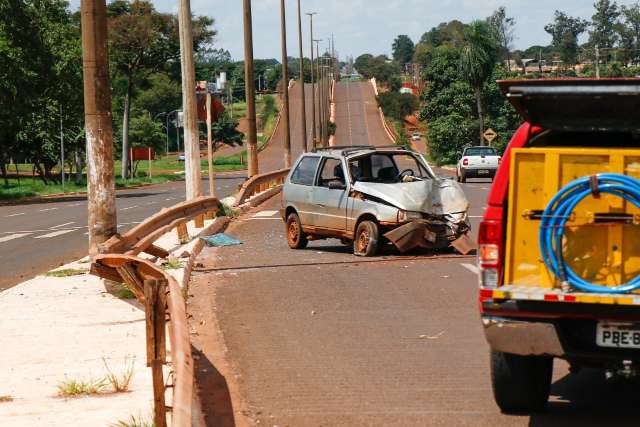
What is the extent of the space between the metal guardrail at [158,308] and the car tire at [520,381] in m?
1.94

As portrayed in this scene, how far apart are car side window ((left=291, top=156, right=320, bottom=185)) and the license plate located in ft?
42.0

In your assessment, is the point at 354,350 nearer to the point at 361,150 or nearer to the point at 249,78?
the point at 361,150

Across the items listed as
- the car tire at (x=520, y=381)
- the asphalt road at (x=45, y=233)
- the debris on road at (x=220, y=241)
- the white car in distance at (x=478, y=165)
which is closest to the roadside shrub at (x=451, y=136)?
the white car in distance at (x=478, y=165)

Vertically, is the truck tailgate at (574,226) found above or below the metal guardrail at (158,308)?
above

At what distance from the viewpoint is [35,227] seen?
30.0 metres

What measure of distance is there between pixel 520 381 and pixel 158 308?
2315 millimetres

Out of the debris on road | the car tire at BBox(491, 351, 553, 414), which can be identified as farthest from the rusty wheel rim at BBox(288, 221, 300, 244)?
the car tire at BBox(491, 351, 553, 414)

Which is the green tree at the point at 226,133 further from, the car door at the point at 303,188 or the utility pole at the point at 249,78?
the car door at the point at 303,188

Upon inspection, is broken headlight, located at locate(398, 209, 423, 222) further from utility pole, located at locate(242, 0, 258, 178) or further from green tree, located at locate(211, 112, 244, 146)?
green tree, located at locate(211, 112, 244, 146)

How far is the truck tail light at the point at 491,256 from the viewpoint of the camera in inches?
273

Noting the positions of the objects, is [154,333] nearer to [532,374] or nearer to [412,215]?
[532,374]

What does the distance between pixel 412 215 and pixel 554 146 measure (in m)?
9.84

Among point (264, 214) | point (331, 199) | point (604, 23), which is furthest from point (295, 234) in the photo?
point (604, 23)

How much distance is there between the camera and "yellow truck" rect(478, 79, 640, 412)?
21.6 feet
